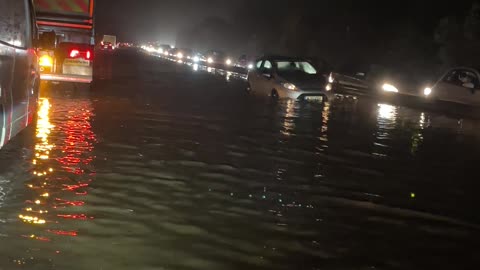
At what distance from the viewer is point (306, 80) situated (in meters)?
21.1

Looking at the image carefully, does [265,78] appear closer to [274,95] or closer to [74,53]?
[274,95]

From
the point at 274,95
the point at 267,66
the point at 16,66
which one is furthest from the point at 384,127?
the point at 16,66

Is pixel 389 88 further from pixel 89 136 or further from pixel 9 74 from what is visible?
pixel 9 74

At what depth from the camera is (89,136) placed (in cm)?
1177

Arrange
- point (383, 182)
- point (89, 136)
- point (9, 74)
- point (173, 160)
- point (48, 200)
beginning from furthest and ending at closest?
1. point (89, 136)
2. point (173, 160)
3. point (383, 182)
4. point (9, 74)
5. point (48, 200)

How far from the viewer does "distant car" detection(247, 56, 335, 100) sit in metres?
20.8

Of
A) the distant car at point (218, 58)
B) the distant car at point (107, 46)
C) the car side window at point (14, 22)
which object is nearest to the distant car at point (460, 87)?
the car side window at point (14, 22)

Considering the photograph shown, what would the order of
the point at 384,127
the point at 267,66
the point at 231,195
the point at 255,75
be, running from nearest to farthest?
the point at 231,195
the point at 384,127
the point at 267,66
the point at 255,75

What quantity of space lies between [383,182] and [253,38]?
9313cm

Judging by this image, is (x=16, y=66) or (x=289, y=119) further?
(x=289, y=119)

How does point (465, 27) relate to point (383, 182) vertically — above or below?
above

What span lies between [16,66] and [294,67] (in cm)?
1457

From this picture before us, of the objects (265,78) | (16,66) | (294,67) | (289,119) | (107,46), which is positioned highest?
(107,46)

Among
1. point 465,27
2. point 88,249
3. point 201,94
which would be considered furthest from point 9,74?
point 465,27
